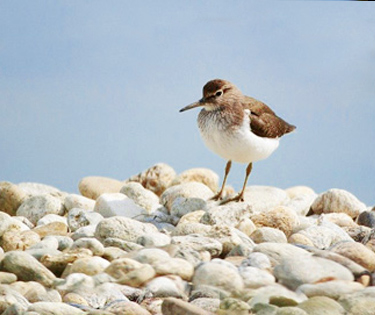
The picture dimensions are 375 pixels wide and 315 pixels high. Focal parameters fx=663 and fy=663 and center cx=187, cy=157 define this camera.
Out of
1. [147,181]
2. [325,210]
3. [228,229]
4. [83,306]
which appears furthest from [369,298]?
[147,181]

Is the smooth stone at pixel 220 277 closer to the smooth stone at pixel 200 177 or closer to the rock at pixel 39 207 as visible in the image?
the rock at pixel 39 207

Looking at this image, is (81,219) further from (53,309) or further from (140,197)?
(53,309)

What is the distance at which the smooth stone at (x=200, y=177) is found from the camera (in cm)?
494

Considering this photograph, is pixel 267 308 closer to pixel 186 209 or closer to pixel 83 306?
pixel 83 306

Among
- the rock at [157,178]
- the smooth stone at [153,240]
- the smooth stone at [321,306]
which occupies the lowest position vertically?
the smooth stone at [321,306]

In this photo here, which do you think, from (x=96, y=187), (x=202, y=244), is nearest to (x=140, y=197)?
(x=96, y=187)

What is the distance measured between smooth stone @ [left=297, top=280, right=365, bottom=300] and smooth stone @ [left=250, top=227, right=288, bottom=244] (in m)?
0.78

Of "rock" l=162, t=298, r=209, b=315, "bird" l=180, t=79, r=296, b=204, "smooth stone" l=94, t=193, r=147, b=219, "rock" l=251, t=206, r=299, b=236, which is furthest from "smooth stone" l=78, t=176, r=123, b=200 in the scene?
"rock" l=162, t=298, r=209, b=315

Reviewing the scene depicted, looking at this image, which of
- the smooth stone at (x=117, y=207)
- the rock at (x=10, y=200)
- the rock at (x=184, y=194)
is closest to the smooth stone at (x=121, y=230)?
the smooth stone at (x=117, y=207)

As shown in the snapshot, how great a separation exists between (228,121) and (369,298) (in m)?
1.91

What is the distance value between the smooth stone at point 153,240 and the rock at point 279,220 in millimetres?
820

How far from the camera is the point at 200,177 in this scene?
5000 mm

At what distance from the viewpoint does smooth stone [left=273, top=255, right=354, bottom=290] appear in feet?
7.39

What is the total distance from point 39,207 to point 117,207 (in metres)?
0.52
